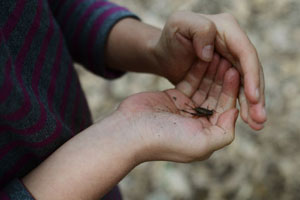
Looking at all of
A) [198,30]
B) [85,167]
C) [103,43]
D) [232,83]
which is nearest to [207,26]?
[198,30]

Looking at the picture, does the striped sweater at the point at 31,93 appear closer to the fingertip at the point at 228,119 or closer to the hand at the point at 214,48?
the hand at the point at 214,48

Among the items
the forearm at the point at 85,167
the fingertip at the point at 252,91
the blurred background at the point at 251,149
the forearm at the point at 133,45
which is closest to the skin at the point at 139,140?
the forearm at the point at 85,167

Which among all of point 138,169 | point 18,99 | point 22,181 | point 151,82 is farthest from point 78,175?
point 151,82

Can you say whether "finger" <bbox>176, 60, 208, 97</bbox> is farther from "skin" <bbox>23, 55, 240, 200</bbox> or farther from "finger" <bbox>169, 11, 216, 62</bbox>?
"finger" <bbox>169, 11, 216, 62</bbox>

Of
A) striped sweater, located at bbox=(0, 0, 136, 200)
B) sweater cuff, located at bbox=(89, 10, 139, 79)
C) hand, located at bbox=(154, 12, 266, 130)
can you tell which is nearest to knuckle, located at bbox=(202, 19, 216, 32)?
hand, located at bbox=(154, 12, 266, 130)

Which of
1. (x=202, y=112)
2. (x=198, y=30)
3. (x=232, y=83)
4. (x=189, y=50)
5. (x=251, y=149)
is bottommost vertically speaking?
(x=251, y=149)

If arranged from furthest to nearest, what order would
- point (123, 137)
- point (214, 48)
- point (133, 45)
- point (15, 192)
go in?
point (133, 45), point (214, 48), point (123, 137), point (15, 192)

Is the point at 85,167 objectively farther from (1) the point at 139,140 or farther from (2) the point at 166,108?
(2) the point at 166,108
